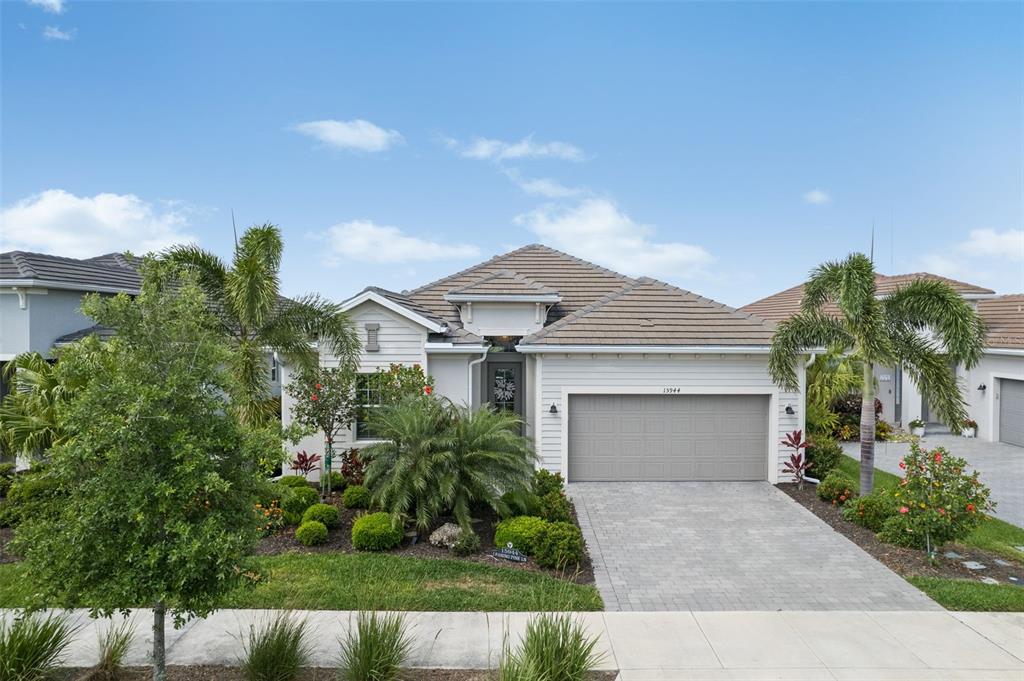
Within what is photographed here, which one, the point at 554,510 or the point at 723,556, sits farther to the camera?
the point at 554,510

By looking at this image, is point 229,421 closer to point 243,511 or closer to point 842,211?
point 243,511

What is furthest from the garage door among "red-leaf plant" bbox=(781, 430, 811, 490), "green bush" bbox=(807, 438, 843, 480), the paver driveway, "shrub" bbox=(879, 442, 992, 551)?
"shrub" bbox=(879, 442, 992, 551)

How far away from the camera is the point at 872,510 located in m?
9.83

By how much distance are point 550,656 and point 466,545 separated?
147 inches

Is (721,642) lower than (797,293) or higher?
lower

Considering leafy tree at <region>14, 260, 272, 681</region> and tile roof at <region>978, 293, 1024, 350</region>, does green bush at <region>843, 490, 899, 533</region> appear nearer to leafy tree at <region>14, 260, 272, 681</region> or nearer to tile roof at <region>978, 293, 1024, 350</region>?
leafy tree at <region>14, 260, 272, 681</region>

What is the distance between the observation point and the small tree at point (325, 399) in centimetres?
1109

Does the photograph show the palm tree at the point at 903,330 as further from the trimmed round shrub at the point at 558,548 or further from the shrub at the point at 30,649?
the shrub at the point at 30,649

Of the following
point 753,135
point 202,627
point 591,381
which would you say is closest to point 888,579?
point 591,381

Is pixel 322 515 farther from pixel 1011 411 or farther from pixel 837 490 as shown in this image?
pixel 1011 411

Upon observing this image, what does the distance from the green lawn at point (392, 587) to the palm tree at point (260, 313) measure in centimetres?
321

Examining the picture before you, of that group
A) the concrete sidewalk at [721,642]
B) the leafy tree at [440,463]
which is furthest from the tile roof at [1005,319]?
the leafy tree at [440,463]

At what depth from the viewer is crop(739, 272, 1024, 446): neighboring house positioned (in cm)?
1744

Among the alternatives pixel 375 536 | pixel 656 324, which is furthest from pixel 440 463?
pixel 656 324
